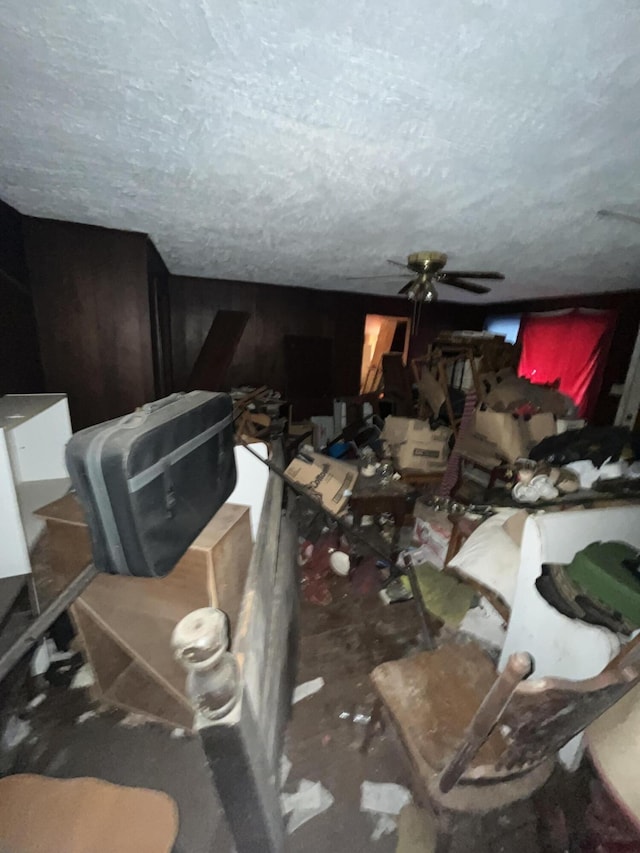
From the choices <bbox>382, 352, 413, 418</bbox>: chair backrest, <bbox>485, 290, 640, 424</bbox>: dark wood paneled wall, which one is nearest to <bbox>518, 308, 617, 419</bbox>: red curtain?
<bbox>485, 290, 640, 424</bbox>: dark wood paneled wall

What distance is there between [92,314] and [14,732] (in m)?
1.99

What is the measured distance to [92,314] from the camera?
2.01 metres

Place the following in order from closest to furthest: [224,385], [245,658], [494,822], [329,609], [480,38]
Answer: [480,38] < [245,658] < [494,822] < [329,609] < [224,385]

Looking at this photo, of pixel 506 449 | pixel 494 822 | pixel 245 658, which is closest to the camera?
pixel 245 658

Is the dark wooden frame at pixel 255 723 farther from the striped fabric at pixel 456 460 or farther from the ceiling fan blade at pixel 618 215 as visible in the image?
the striped fabric at pixel 456 460

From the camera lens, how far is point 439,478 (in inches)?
120

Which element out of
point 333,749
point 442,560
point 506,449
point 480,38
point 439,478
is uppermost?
point 480,38

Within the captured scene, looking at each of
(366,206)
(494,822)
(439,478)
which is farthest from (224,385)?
(494,822)

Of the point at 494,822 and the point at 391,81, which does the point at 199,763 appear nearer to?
the point at 494,822

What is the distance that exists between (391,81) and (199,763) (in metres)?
2.22

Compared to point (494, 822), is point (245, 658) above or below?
above

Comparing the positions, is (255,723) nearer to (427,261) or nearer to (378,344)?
(427,261)

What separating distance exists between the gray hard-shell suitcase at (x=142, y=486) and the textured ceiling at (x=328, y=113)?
0.82 metres

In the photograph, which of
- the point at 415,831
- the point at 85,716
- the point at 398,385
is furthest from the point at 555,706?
the point at 398,385
